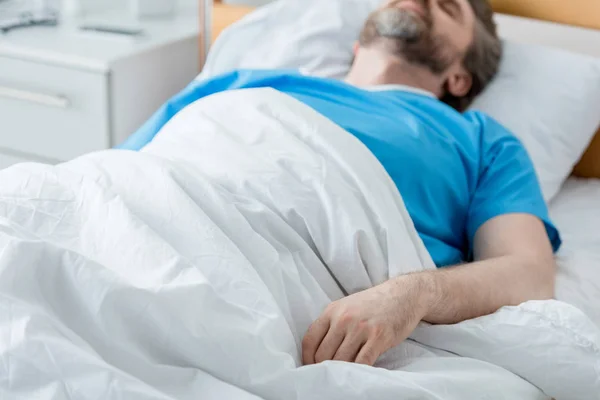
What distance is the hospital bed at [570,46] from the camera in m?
1.35

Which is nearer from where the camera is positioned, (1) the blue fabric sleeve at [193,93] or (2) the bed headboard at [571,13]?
(1) the blue fabric sleeve at [193,93]

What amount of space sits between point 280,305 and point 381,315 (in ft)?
0.40

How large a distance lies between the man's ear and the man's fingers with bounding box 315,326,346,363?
0.88 metres

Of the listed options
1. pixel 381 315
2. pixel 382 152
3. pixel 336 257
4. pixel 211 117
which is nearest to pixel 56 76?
pixel 211 117

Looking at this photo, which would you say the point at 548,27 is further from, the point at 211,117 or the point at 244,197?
the point at 244,197

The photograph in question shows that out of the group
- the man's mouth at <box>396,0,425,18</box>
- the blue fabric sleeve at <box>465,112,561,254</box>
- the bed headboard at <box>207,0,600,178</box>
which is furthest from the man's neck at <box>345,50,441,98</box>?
the bed headboard at <box>207,0,600,178</box>

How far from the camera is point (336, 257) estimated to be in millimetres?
1050

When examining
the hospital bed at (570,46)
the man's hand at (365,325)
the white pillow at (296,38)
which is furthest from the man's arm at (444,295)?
the white pillow at (296,38)

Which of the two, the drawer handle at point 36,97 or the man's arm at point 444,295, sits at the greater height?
the man's arm at point 444,295

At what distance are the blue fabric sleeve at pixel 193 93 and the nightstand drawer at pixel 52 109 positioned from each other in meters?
0.41

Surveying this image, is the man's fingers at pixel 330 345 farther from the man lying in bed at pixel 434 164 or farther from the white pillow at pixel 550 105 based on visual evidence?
the white pillow at pixel 550 105

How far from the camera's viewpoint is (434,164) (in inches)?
52.1

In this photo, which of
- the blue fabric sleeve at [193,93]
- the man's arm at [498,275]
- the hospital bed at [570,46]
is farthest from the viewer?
the blue fabric sleeve at [193,93]

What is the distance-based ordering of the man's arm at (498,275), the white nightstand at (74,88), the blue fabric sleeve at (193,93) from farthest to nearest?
the white nightstand at (74,88), the blue fabric sleeve at (193,93), the man's arm at (498,275)
